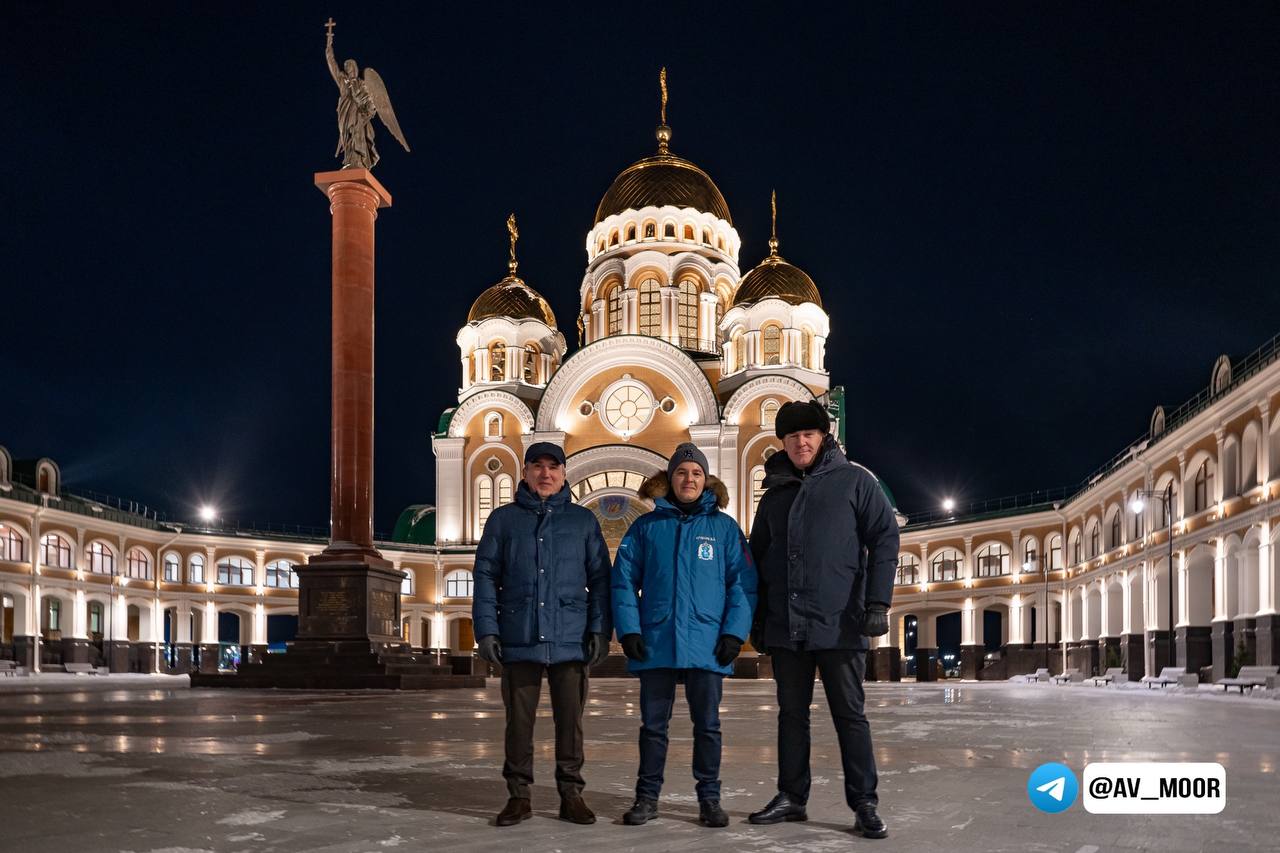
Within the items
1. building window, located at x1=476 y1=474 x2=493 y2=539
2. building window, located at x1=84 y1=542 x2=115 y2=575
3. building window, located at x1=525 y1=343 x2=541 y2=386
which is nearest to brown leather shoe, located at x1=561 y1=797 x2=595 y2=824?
building window, located at x1=84 y1=542 x2=115 y2=575

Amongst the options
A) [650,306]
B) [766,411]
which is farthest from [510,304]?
[766,411]

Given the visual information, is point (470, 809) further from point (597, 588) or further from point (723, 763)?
point (723, 763)

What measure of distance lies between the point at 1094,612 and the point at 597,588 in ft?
148

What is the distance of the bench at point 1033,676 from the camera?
151 ft

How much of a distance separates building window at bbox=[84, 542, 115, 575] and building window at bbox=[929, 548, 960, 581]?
36.9m

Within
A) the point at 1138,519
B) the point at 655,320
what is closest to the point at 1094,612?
the point at 1138,519

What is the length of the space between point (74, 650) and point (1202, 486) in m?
40.2

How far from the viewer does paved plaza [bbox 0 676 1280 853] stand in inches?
200

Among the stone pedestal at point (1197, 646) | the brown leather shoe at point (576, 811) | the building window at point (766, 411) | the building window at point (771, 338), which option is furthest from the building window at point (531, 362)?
the brown leather shoe at point (576, 811)

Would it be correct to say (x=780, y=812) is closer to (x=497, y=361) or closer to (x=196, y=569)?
(x=497, y=361)

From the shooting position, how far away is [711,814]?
548 centimetres

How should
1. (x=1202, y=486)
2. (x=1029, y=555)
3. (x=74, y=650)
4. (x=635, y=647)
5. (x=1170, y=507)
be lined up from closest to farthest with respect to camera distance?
1. (x=635, y=647)
2. (x=1170, y=507)
3. (x=1202, y=486)
4. (x=74, y=650)
5. (x=1029, y=555)

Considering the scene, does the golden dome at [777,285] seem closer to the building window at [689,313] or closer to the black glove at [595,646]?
the building window at [689,313]

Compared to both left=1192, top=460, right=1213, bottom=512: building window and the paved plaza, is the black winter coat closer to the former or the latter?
the paved plaza
